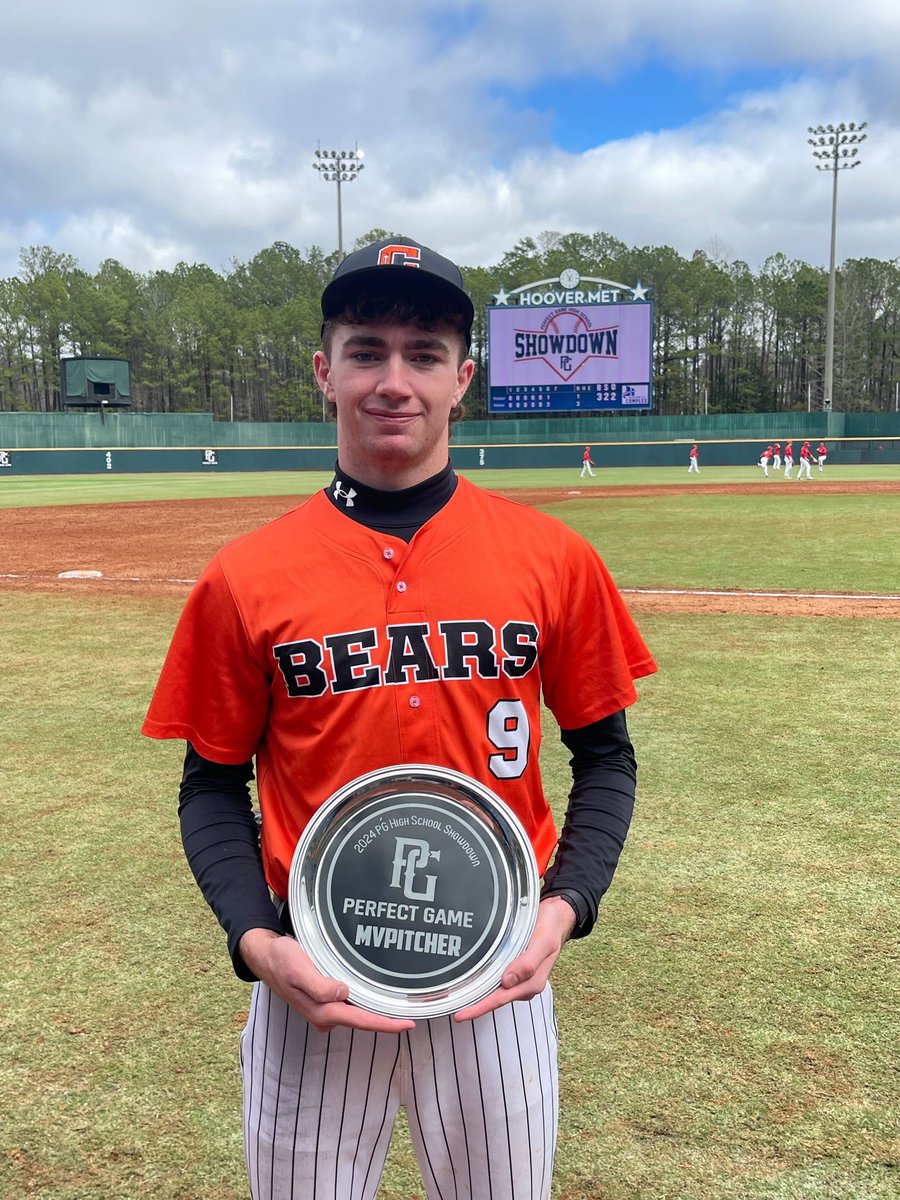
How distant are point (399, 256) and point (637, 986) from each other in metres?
2.67

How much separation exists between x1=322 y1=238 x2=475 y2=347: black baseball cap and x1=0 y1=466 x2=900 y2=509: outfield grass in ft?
93.3

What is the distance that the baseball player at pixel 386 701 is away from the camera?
1.73m

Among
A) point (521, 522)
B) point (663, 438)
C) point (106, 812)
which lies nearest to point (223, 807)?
point (521, 522)

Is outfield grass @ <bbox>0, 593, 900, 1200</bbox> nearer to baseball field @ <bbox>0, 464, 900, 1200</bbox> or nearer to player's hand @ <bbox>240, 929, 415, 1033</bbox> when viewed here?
baseball field @ <bbox>0, 464, 900, 1200</bbox>

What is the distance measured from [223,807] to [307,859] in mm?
290

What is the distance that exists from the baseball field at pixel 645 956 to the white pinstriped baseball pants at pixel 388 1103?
0.97m

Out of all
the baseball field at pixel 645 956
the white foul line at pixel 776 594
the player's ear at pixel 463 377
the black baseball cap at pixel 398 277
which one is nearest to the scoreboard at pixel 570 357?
the white foul line at pixel 776 594

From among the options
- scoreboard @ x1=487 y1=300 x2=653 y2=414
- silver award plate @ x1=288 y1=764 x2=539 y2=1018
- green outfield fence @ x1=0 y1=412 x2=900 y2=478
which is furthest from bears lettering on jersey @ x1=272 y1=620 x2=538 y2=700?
scoreboard @ x1=487 y1=300 x2=653 y2=414

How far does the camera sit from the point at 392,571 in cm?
181

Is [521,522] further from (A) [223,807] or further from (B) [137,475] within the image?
(B) [137,475]

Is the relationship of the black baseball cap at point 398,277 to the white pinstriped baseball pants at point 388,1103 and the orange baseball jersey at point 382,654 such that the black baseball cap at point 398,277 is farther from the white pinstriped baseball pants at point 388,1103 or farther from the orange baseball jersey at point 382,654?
the white pinstriped baseball pants at point 388,1103

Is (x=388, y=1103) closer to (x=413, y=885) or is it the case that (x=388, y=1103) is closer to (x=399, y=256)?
(x=413, y=885)

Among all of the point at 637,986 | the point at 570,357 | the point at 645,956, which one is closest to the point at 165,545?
the point at 645,956

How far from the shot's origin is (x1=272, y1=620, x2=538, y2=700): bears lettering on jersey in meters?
1.73
